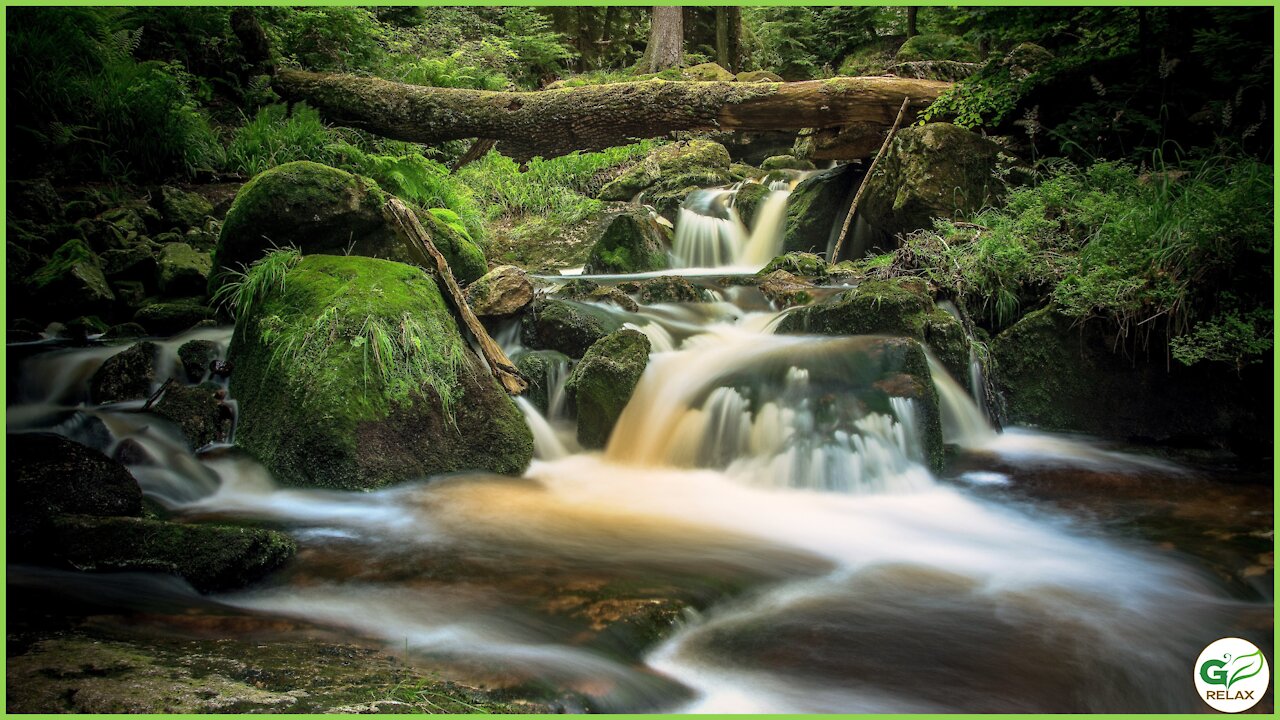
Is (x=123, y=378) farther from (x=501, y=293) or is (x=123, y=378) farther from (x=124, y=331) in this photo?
(x=501, y=293)

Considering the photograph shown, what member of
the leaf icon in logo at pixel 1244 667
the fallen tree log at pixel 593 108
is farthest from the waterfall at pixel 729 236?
the leaf icon in logo at pixel 1244 667

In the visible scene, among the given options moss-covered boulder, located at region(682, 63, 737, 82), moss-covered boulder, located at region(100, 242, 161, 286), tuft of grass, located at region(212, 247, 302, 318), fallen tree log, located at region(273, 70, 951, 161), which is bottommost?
tuft of grass, located at region(212, 247, 302, 318)

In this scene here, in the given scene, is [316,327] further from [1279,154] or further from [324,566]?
[1279,154]

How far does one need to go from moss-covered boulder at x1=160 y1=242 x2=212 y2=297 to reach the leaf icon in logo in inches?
310

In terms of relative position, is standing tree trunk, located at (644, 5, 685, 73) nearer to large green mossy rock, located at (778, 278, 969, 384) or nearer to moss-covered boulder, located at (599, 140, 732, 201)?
moss-covered boulder, located at (599, 140, 732, 201)

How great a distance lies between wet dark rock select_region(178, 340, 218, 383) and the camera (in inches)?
229

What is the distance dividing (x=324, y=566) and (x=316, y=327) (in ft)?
6.91

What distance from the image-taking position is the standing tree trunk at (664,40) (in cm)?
1784

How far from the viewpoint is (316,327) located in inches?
205

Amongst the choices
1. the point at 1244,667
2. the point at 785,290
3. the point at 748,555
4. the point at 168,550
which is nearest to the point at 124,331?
the point at 168,550

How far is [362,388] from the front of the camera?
4977mm

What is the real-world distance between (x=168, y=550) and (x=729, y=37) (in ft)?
68.3

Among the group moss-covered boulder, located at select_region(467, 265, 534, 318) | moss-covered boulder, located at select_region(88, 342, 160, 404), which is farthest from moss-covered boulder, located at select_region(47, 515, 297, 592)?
moss-covered boulder, located at select_region(467, 265, 534, 318)

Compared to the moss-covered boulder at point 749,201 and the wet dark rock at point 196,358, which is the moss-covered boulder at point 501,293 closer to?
the wet dark rock at point 196,358
